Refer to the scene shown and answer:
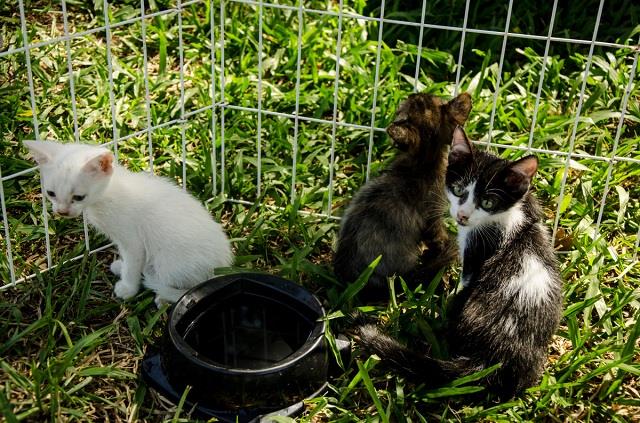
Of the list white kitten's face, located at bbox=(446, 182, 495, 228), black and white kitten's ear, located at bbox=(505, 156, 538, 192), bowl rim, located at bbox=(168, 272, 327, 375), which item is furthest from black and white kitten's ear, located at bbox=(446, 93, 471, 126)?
bowl rim, located at bbox=(168, 272, 327, 375)

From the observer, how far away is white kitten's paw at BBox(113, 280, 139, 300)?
342cm

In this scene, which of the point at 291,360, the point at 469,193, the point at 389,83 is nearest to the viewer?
the point at 291,360

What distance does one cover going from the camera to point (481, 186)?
3127mm

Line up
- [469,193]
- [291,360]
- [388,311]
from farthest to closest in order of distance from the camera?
[388,311] < [469,193] < [291,360]

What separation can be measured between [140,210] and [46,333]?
2.12 feet

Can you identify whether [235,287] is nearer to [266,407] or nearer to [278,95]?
[266,407]

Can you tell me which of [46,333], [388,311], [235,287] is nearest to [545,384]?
[388,311]

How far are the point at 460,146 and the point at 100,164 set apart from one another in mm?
1472

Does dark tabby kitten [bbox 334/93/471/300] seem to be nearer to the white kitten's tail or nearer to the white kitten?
the white kitten

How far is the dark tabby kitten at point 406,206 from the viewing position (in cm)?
344

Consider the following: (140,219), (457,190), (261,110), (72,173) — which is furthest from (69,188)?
(457,190)

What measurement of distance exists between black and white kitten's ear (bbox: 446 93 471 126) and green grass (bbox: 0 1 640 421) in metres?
0.72

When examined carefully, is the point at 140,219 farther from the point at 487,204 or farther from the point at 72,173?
the point at 487,204

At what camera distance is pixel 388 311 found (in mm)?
3373
